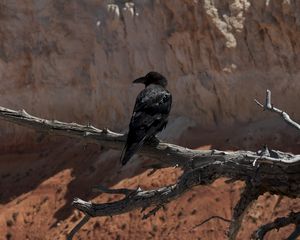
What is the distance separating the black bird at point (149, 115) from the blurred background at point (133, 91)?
Result: 4.71 meters

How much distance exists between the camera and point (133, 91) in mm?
17578

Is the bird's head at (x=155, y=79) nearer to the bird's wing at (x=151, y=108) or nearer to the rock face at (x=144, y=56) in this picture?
the bird's wing at (x=151, y=108)

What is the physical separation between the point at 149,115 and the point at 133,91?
9396mm

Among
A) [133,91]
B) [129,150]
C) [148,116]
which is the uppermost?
[133,91]

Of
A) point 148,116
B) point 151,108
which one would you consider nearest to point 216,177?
point 148,116

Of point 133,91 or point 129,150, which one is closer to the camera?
point 129,150

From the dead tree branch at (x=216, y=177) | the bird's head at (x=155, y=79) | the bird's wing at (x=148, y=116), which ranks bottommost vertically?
the dead tree branch at (x=216, y=177)

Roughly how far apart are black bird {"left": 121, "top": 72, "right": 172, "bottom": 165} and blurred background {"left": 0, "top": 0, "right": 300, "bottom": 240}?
15.4 ft

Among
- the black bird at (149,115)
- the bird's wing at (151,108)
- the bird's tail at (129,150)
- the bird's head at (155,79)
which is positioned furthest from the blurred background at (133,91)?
the bird's tail at (129,150)

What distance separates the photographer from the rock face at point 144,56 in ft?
50.4

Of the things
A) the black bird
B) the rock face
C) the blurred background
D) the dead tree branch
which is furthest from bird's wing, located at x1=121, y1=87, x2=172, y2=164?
the rock face

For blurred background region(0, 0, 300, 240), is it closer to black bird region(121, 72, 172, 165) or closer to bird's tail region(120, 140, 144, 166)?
black bird region(121, 72, 172, 165)

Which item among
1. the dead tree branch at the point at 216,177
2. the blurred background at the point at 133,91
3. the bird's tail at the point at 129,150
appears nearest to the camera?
the dead tree branch at the point at 216,177

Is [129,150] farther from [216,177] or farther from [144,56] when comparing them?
[144,56]
